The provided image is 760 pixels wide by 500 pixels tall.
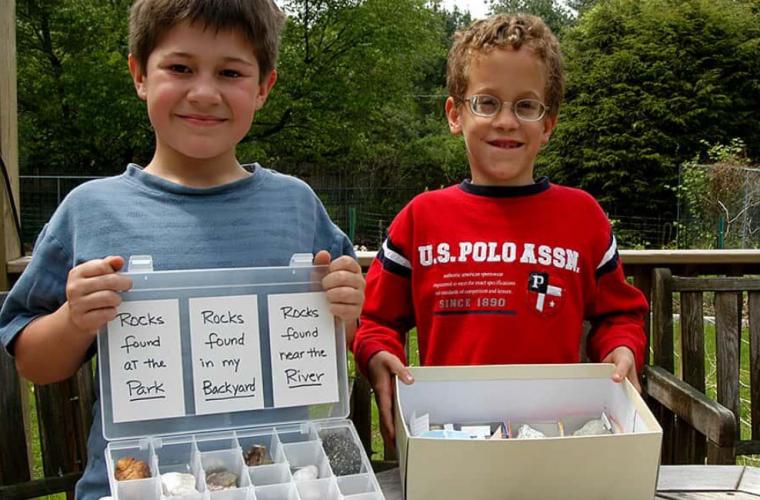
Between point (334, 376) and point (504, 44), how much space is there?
82 cm

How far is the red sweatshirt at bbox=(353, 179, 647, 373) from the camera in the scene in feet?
5.17

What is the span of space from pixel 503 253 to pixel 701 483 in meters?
0.60

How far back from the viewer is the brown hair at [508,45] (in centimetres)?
162

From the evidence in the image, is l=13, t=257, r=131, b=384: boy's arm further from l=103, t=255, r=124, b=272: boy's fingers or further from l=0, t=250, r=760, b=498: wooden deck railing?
l=0, t=250, r=760, b=498: wooden deck railing

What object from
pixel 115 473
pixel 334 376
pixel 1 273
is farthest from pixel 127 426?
pixel 1 273

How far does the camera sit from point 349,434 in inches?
48.5

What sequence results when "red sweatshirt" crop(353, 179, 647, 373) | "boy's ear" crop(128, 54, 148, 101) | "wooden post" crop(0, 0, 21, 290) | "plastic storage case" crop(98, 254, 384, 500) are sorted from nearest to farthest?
"plastic storage case" crop(98, 254, 384, 500), "boy's ear" crop(128, 54, 148, 101), "red sweatshirt" crop(353, 179, 647, 373), "wooden post" crop(0, 0, 21, 290)

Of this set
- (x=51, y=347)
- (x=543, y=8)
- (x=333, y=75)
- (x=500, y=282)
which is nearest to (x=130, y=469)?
(x=51, y=347)

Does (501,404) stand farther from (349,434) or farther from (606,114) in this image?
(606,114)

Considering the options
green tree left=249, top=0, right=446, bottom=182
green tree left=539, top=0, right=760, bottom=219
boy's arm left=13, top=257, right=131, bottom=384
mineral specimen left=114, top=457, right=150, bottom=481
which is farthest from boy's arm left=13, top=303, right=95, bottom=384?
green tree left=249, top=0, right=446, bottom=182

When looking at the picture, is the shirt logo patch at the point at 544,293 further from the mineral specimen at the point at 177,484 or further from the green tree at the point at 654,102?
the green tree at the point at 654,102

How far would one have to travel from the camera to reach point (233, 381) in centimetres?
119

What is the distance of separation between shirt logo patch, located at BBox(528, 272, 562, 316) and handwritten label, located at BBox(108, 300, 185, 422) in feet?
2.52

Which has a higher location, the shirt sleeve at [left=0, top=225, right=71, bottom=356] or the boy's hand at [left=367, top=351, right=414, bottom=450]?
the shirt sleeve at [left=0, top=225, right=71, bottom=356]
